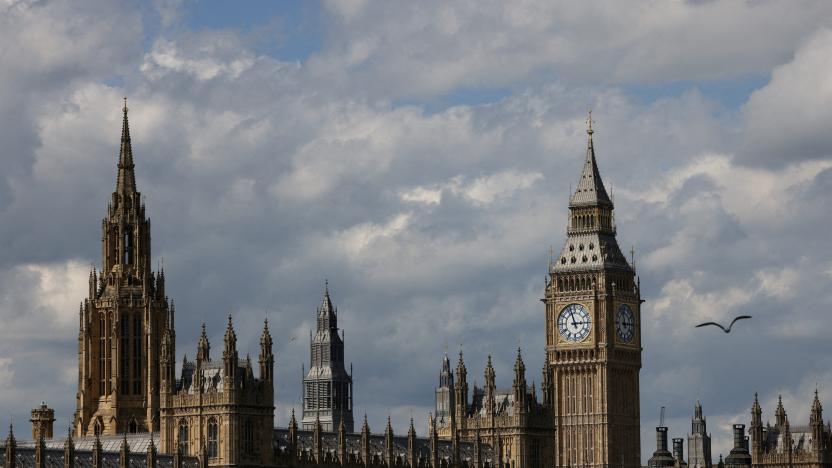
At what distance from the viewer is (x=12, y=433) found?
198250 mm

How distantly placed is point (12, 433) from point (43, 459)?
3.43 metres

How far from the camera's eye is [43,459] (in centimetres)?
19975
